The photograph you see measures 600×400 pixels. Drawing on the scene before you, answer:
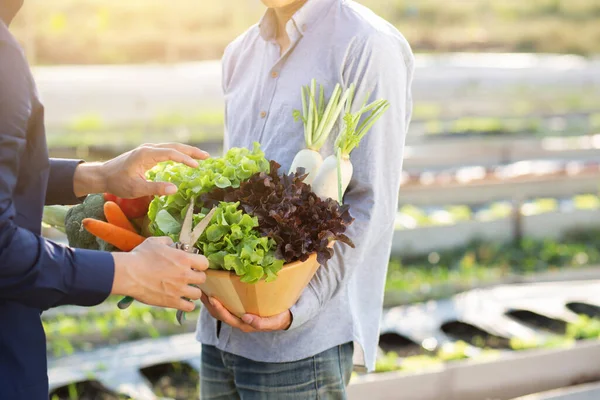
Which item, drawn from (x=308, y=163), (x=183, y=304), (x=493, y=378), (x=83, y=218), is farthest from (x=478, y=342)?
(x=183, y=304)

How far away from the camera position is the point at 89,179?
1.96 meters

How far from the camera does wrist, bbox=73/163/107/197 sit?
6.40 feet

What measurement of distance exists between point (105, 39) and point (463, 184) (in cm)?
1132

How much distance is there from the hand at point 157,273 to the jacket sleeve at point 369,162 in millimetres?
358

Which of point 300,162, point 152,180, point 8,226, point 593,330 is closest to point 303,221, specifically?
point 300,162

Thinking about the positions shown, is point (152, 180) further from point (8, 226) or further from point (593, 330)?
point (593, 330)

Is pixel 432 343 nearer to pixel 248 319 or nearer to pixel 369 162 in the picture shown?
pixel 369 162

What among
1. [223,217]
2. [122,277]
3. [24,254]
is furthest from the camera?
[223,217]

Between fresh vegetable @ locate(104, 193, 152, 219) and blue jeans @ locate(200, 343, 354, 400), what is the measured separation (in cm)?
43

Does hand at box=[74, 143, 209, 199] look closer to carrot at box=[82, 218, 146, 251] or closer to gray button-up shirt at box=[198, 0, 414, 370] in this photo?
carrot at box=[82, 218, 146, 251]

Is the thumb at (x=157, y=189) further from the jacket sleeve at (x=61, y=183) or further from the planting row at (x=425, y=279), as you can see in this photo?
the planting row at (x=425, y=279)

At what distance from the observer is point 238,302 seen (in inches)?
69.4

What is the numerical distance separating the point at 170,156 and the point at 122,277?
0.44 meters

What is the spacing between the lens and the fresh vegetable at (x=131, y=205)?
76.7 inches
